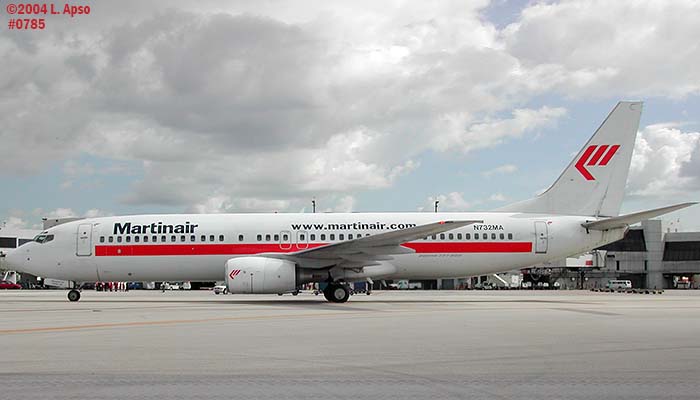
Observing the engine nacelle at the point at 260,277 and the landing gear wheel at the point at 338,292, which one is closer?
the engine nacelle at the point at 260,277

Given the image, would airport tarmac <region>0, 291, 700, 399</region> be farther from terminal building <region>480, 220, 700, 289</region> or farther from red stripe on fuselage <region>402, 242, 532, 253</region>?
terminal building <region>480, 220, 700, 289</region>

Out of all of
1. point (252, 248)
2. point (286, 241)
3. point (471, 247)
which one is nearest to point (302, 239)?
point (286, 241)

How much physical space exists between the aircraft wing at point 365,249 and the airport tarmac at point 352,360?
8449mm

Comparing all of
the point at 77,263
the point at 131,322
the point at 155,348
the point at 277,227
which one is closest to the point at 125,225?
the point at 77,263

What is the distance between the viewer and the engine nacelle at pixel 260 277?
26062 millimetres

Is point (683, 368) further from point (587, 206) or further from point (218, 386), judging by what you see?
point (587, 206)

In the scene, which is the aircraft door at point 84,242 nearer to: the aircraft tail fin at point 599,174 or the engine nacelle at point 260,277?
the engine nacelle at point 260,277

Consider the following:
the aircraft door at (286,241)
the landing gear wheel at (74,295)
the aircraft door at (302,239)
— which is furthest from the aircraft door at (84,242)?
the aircraft door at (302,239)

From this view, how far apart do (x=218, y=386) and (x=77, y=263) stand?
78.4 ft

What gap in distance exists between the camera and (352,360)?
381 inches

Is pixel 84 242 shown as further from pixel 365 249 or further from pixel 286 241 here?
pixel 365 249

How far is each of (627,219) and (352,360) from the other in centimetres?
2068

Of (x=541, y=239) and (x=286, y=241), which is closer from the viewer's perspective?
(x=286, y=241)

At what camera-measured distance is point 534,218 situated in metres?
29.3
